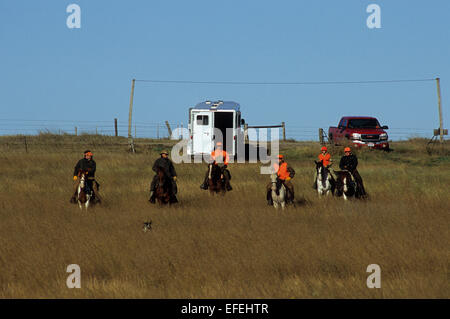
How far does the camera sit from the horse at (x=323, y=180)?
18.6m

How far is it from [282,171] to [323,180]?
3.40 meters

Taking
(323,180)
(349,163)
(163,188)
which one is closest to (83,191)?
(163,188)

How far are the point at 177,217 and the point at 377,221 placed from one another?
15.6 feet

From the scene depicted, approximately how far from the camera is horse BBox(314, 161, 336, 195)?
733 inches

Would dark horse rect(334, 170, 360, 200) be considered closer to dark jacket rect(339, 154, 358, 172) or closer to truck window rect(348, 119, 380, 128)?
dark jacket rect(339, 154, 358, 172)

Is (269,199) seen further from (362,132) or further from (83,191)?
(362,132)

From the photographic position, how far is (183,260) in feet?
34.6

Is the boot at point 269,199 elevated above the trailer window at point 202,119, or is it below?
below

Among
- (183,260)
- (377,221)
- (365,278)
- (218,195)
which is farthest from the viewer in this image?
(218,195)

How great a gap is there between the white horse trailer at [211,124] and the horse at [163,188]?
1249 cm

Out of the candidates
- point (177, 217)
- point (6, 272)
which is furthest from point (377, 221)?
point (6, 272)

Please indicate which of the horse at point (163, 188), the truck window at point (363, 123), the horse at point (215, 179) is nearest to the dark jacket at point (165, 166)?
the horse at point (163, 188)

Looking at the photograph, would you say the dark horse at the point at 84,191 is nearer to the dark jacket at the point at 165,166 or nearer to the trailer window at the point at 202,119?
the dark jacket at the point at 165,166

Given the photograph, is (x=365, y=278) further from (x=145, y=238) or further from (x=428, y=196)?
(x=428, y=196)
